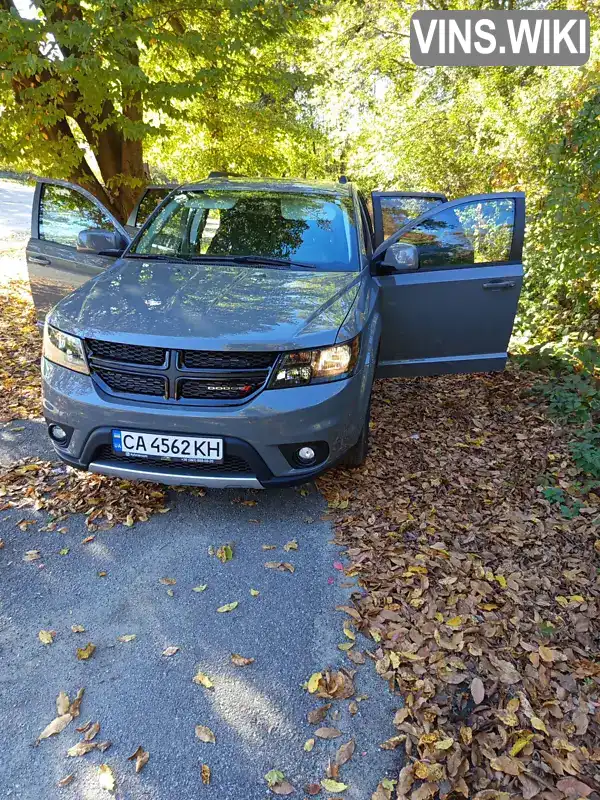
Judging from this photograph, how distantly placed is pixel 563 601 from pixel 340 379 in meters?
1.59

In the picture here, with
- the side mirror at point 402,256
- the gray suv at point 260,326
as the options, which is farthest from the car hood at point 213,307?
the side mirror at point 402,256

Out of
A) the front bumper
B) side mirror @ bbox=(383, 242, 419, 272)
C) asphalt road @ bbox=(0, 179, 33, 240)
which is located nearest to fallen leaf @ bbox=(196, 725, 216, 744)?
the front bumper

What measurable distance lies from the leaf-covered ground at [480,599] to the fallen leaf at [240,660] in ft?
1.82

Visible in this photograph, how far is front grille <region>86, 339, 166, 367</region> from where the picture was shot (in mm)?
2857

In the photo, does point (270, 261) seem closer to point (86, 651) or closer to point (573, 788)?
point (86, 651)

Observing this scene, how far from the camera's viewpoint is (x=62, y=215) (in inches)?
199

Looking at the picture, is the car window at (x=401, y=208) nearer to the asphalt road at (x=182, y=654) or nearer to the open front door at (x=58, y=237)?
the open front door at (x=58, y=237)

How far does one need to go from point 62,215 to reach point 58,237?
0.21 m

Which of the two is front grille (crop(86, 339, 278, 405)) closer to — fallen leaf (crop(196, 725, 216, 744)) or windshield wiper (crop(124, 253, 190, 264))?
windshield wiper (crop(124, 253, 190, 264))

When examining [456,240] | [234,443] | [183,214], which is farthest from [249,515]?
[456,240]

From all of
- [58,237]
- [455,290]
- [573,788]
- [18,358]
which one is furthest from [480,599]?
[18,358]

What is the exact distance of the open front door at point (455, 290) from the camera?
13.6 feet

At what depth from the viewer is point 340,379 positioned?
9.70 feet

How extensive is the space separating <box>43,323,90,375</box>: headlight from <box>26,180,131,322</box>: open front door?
1.79 meters
